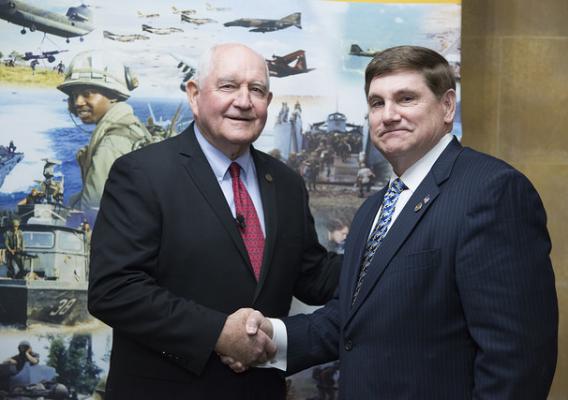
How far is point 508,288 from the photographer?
69.6 inches

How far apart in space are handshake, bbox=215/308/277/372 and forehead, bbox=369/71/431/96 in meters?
0.84

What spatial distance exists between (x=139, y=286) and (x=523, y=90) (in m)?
2.26

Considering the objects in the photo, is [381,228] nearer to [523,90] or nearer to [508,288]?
[508,288]

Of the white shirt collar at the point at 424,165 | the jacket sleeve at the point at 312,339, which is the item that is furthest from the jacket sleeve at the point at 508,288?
the jacket sleeve at the point at 312,339

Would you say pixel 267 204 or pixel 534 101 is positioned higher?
pixel 534 101

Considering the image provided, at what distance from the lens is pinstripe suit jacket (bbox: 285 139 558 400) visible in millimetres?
1774

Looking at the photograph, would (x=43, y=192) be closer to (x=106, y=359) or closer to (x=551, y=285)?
(x=106, y=359)

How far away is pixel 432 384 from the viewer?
1.89 m

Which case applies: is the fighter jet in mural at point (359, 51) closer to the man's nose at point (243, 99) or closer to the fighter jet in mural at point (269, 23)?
the fighter jet in mural at point (269, 23)

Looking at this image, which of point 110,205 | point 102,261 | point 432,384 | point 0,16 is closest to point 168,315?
point 102,261

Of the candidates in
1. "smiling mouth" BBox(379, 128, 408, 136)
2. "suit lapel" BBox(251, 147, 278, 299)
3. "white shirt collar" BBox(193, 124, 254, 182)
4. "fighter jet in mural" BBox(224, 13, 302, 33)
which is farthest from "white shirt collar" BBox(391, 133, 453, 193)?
"fighter jet in mural" BBox(224, 13, 302, 33)

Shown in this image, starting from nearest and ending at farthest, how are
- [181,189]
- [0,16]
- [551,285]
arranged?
[551,285], [181,189], [0,16]

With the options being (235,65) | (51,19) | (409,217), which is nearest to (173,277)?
(235,65)

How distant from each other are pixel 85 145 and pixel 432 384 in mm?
1938
